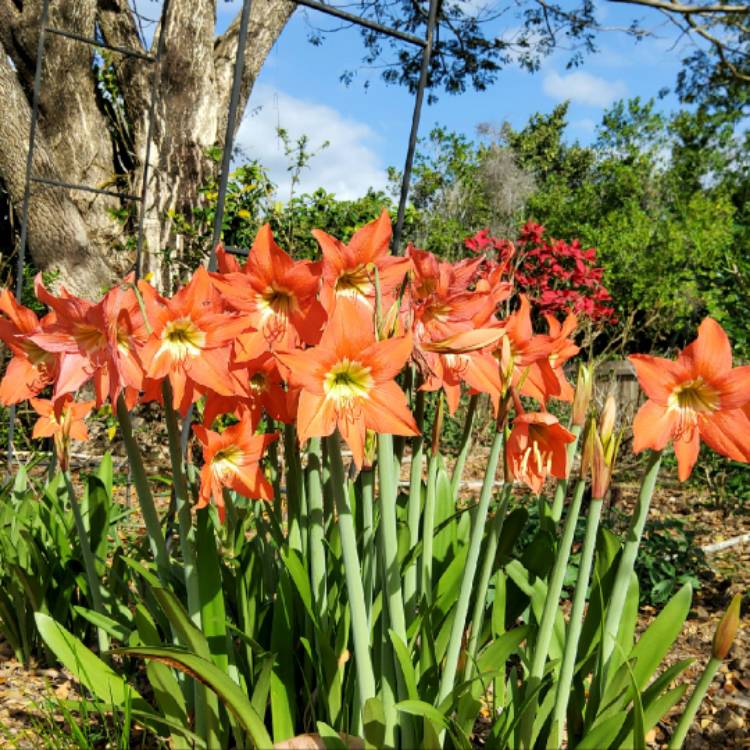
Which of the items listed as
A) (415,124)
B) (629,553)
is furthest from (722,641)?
(415,124)

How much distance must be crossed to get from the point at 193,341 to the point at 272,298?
0.15 m

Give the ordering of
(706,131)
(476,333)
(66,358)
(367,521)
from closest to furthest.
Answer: (476,333) < (66,358) < (367,521) < (706,131)

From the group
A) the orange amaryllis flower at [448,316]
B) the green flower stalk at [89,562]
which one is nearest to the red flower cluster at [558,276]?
the green flower stalk at [89,562]

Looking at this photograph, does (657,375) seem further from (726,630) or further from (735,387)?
(726,630)

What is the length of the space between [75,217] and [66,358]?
543cm

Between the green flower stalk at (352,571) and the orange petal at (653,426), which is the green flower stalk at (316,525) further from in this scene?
the orange petal at (653,426)

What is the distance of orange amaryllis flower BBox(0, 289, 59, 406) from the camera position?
51.4 inches

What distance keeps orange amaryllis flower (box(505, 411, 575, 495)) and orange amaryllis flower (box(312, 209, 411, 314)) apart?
30 cm

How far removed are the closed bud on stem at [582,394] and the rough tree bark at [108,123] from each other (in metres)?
5.11

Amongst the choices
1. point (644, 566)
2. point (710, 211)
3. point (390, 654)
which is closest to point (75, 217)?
point (644, 566)

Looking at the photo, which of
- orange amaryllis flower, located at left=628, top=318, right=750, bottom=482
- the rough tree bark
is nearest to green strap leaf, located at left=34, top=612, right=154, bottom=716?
orange amaryllis flower, located at left=628, top=318, right=750, bottom=482

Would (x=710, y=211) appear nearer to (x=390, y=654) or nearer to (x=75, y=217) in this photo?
(x=75, y=217)

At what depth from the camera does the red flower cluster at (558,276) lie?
6488mm

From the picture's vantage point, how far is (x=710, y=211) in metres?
17.3
